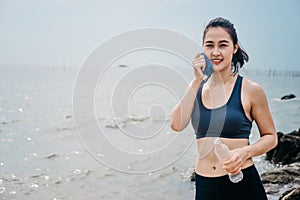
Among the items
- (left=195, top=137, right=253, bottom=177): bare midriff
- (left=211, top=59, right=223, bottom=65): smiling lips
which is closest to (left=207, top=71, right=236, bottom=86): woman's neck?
(left=211, top=59, right=223, bottom=65): smiling lips

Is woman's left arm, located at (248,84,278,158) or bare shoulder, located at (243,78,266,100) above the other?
bare shoulder, located at (243,78,266,100)

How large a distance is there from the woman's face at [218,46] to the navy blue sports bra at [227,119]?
7.5 inches

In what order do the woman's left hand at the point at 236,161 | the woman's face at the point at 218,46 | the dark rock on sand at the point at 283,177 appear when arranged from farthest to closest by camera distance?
1. the dark rock on sand at the point at 283,177
2. the woman's face at the point at 218,46
3. the woman's left hand at the point at 236,161

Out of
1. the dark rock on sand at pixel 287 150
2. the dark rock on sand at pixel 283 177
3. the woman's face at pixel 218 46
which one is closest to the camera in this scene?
the woman's face at pixel 218 46

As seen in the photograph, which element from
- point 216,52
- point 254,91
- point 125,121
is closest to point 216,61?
point 216,52

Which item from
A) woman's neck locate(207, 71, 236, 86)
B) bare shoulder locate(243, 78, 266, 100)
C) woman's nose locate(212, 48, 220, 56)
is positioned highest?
woman's nose locate(212, 48, 220, 56)

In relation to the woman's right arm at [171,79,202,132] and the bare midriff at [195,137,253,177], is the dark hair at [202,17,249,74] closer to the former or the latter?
the woman's right arm at [171,79,202,132]

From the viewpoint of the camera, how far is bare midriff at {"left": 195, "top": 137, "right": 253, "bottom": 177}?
94.4 inches

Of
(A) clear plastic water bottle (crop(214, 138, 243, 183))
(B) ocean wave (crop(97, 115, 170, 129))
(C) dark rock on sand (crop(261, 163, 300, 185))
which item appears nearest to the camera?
(A) clear plastic water bottle (crop(214, 138, 243, 183))

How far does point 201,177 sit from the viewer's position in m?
2.55

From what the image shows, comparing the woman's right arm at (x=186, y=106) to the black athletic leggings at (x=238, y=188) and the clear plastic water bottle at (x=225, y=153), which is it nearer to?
the clear plastic water bottle at (x=225, y=153)

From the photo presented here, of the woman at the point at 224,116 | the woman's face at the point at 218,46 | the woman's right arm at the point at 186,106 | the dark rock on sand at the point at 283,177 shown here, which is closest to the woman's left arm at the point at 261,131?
the woman at the point at 224,116

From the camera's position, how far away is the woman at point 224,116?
2.35m

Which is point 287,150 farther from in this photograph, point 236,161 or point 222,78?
point 236,161
